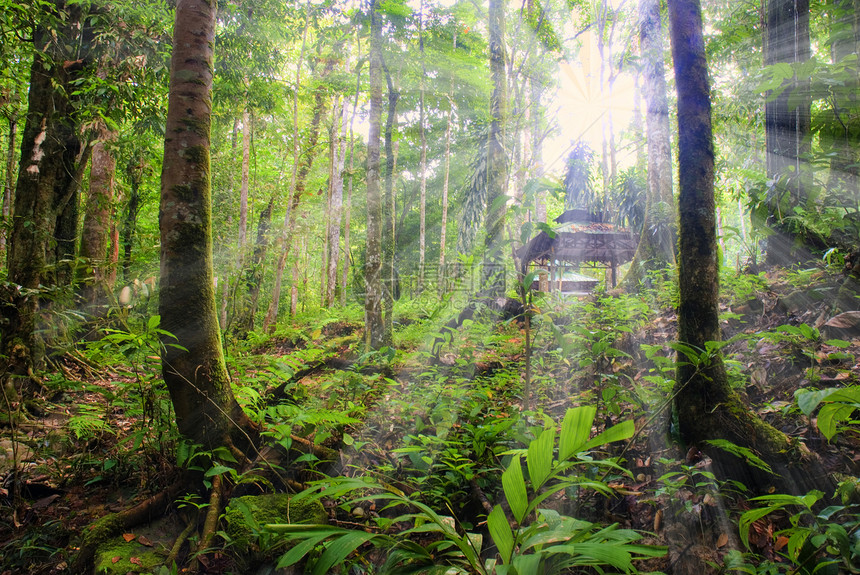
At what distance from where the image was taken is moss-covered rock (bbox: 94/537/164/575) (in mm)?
2105

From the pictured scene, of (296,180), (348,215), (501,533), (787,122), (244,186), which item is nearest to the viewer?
(501,533)

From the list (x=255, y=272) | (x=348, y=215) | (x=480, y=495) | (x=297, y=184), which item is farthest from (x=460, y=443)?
(x=348, y=215)

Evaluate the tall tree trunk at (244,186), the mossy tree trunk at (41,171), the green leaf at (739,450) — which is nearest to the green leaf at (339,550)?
the green leaf at (739,450)

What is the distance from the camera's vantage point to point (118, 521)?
7.84ft

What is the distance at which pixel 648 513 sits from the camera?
221cm

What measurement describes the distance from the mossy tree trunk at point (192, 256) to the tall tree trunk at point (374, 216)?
3.81 m

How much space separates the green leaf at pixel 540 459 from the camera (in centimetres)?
129

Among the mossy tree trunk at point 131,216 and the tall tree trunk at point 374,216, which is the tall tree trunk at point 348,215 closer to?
the tall tree trunk at point 374,216

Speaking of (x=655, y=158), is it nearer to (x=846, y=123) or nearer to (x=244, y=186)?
(x=846, y=123)

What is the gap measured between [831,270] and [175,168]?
19.2 ft

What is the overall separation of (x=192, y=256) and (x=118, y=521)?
1.69 metres

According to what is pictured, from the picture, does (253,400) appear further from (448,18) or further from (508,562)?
(448,18)

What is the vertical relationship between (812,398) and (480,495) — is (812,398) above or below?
above

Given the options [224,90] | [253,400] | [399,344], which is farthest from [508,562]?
[224,90]
